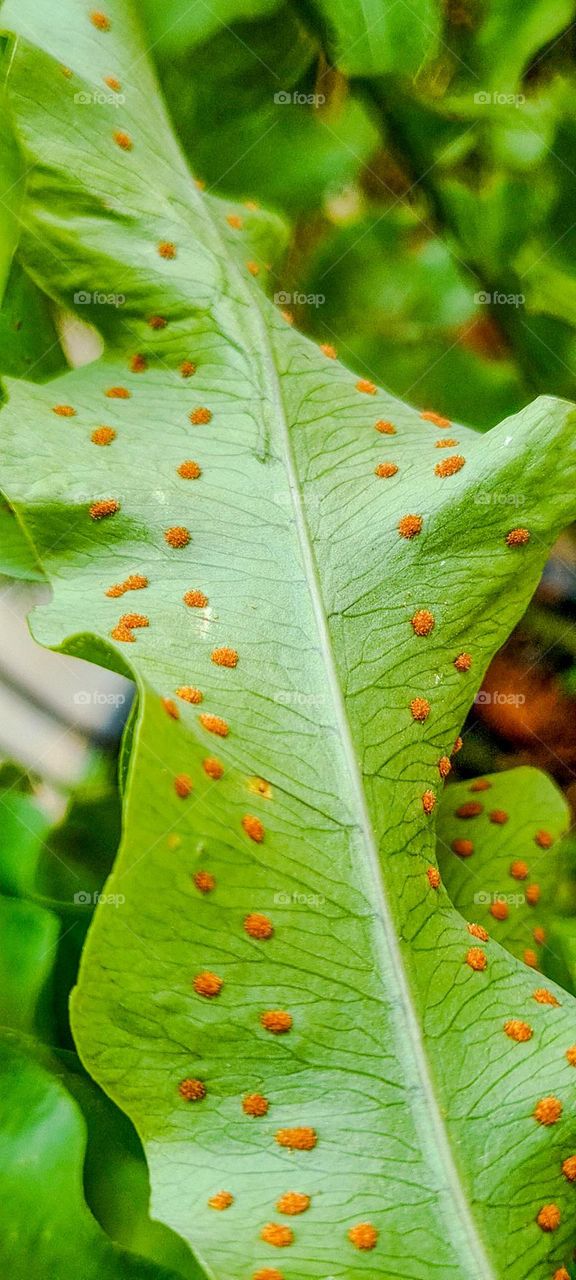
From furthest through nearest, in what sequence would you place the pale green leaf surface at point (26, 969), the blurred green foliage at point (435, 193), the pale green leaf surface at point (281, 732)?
1. the blurred green foliage at point (435, 193)
2. the pale green leaf surface at point (26, 969)
3. the pale green leaf surface at point (281, 732)

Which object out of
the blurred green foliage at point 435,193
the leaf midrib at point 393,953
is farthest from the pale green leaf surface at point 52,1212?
the blurred green foliage at point 435,193

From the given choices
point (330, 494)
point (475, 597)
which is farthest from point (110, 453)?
point (475, 597)

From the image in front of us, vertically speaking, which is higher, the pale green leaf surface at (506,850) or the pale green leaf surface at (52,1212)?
the pale green leaf surface at (506,850)

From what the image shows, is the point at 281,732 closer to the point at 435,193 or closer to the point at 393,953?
the point at 393,953

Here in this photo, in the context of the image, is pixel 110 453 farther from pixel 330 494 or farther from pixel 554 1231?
pixel 554 1231

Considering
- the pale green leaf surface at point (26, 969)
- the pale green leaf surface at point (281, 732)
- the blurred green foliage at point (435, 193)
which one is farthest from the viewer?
the blurred green foliage at point (435, 193)

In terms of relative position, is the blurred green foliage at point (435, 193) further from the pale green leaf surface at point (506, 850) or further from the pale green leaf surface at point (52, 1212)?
the pale green leaf surface at point (52, 1212)
